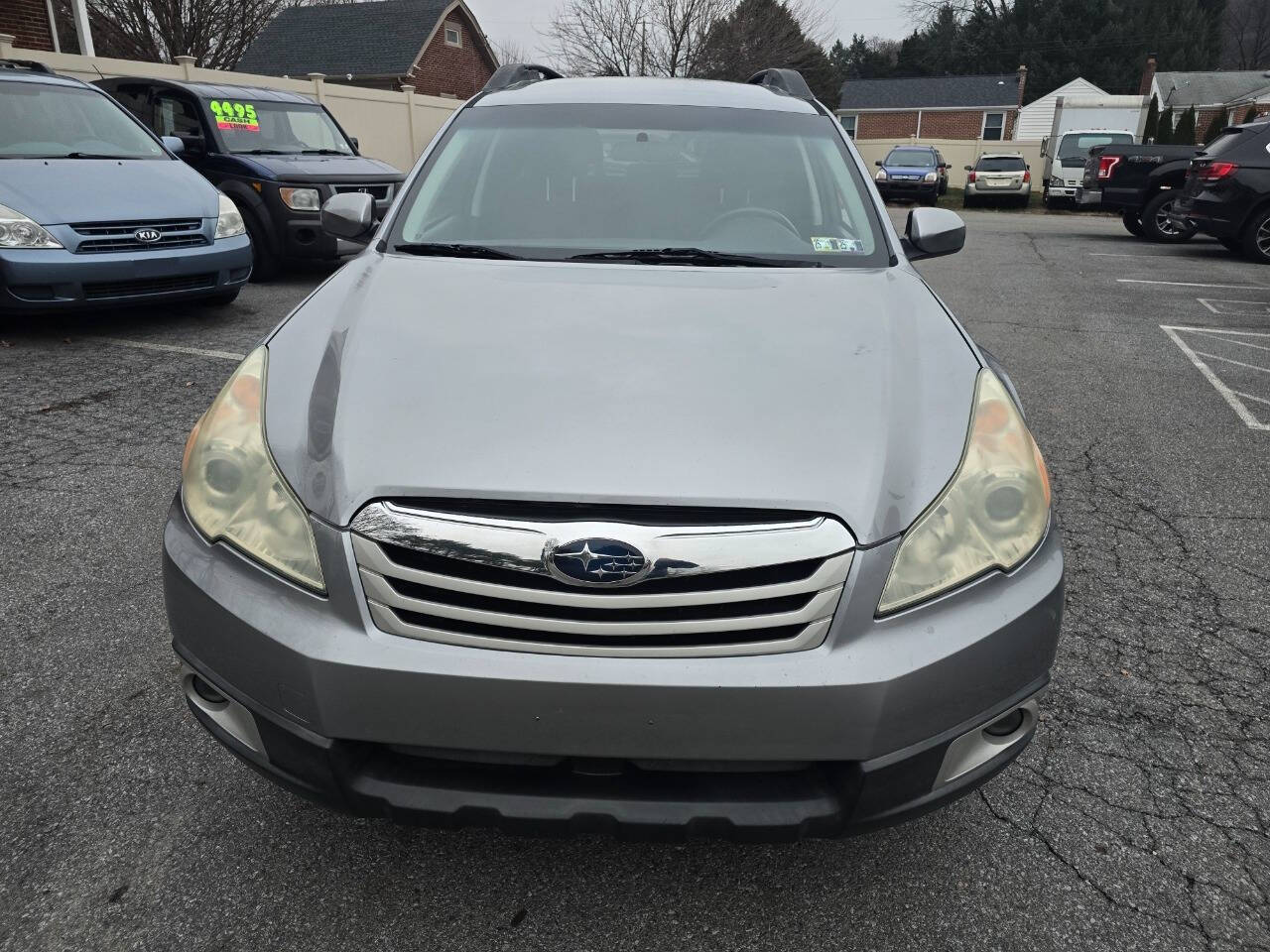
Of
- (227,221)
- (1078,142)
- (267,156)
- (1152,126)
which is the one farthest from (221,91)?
(1152,126)

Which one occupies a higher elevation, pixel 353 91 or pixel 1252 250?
pixel 353 91

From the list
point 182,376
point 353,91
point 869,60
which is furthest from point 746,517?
point 869,60

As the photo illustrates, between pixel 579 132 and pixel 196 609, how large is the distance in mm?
2044

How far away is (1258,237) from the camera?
→ 39.9ft

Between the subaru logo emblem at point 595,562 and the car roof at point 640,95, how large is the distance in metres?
2.18

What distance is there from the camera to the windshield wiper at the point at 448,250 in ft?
8.91

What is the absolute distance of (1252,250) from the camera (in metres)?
12.3

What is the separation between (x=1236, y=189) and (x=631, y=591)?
13.2 meters

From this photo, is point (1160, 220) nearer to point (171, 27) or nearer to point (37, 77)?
point (37, 77)

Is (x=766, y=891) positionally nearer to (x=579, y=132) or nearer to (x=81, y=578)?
(x=579, y=132)

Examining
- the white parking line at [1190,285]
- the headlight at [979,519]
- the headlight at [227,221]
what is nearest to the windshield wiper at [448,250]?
the headlight at [979,519]

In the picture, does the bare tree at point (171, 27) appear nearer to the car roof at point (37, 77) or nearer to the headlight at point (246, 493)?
the car roof at point (37, 77)

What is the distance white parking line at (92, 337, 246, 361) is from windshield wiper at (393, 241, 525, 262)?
3.85 meters

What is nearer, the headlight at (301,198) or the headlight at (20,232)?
the headlight at (20,232)
